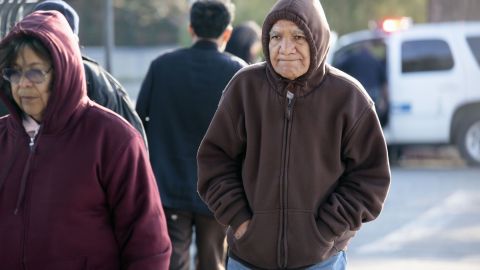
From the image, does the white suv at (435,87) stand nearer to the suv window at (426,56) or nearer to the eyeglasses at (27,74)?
the suv window at (426,56)

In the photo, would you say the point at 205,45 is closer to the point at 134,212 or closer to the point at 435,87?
the point at 134,212

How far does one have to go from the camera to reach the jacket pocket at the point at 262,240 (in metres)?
4.12

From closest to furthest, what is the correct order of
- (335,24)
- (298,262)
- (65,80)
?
(65,80) → (298,262) → (335,24)

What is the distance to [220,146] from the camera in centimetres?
427

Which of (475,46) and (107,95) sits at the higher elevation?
(107,95)

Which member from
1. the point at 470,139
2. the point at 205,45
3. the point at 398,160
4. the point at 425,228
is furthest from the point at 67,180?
the point at 398,160

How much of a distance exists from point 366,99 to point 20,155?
4.40ft

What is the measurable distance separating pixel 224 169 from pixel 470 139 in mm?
12312

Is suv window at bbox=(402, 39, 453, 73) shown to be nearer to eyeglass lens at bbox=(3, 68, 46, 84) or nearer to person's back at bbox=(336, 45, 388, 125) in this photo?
person's back at bbox=(336, 45, 388, 125)

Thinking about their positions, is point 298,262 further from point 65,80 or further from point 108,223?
point 65,80

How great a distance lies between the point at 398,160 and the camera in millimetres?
17156

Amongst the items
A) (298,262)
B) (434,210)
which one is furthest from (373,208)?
(434,210)

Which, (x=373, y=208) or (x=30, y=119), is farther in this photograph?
(x=373, y=208)

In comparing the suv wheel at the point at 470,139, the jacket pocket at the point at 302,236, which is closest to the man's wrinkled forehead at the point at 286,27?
the jacket pocket at the point at 302,236
